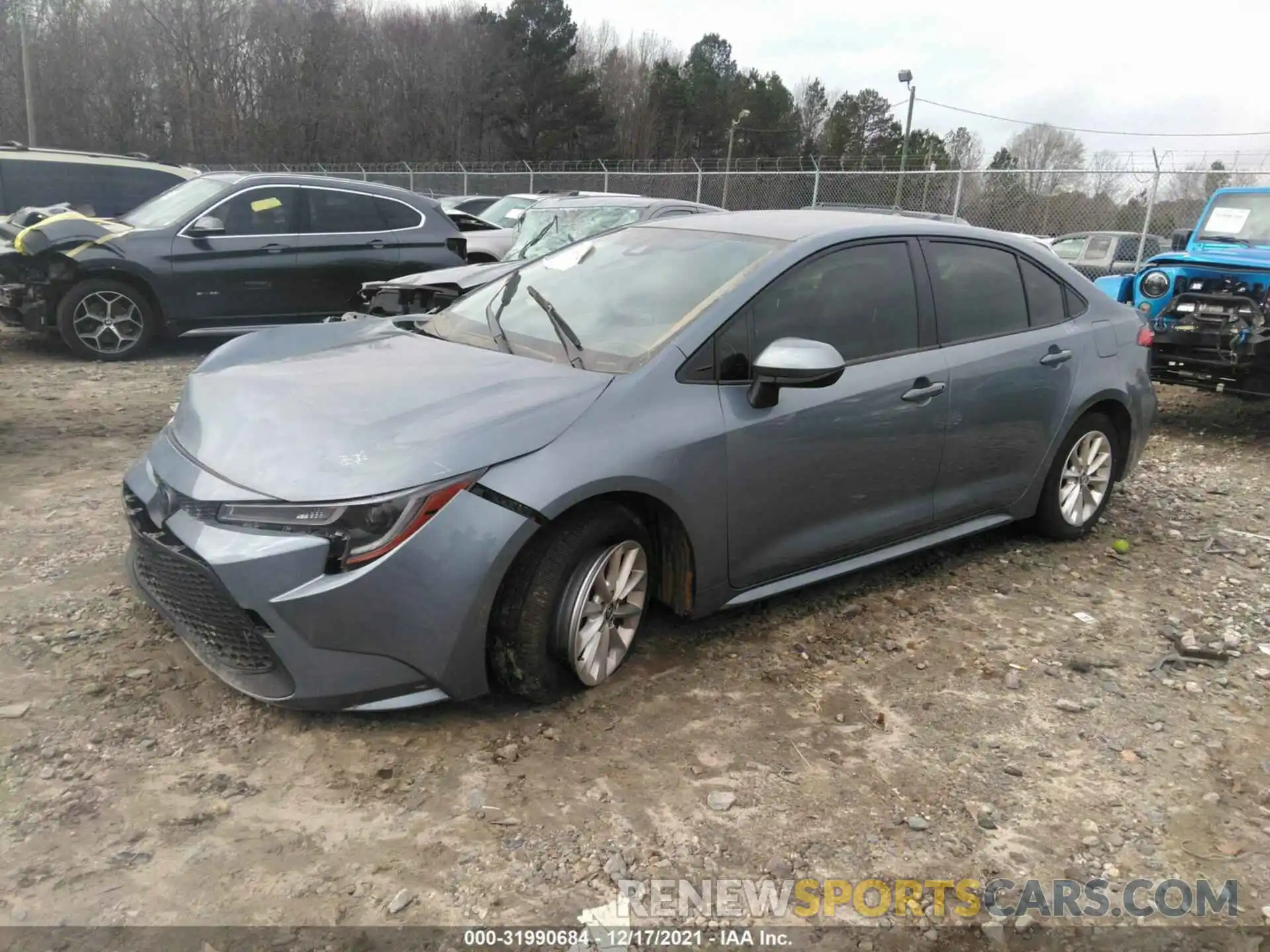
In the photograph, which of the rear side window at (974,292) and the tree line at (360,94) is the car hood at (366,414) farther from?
the tree line at (360,94)

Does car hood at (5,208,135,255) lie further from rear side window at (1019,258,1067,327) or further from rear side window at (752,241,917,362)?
rear side window at (1019,258,1067,327)

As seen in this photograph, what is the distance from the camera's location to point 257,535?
8.95 feet

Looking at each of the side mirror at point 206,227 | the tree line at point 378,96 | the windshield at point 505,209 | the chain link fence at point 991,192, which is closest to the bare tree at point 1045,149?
the tree line at point 378,96

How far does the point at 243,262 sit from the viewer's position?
8.60 m

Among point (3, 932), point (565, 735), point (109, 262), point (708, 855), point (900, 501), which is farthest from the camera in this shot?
point (109, 262)

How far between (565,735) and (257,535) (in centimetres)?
113

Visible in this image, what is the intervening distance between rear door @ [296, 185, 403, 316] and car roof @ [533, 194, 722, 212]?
5.18 ft

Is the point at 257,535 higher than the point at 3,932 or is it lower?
higher

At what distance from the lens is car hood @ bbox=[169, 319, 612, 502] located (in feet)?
9.13

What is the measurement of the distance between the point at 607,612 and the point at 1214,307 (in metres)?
6.65

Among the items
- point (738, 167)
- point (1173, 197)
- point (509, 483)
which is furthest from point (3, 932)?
point (738, 167)

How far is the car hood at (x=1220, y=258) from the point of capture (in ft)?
24.5

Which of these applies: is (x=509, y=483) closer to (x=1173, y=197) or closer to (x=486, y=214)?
(x=486, y=214)

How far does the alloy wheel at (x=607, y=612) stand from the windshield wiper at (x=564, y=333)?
0.70 metres
